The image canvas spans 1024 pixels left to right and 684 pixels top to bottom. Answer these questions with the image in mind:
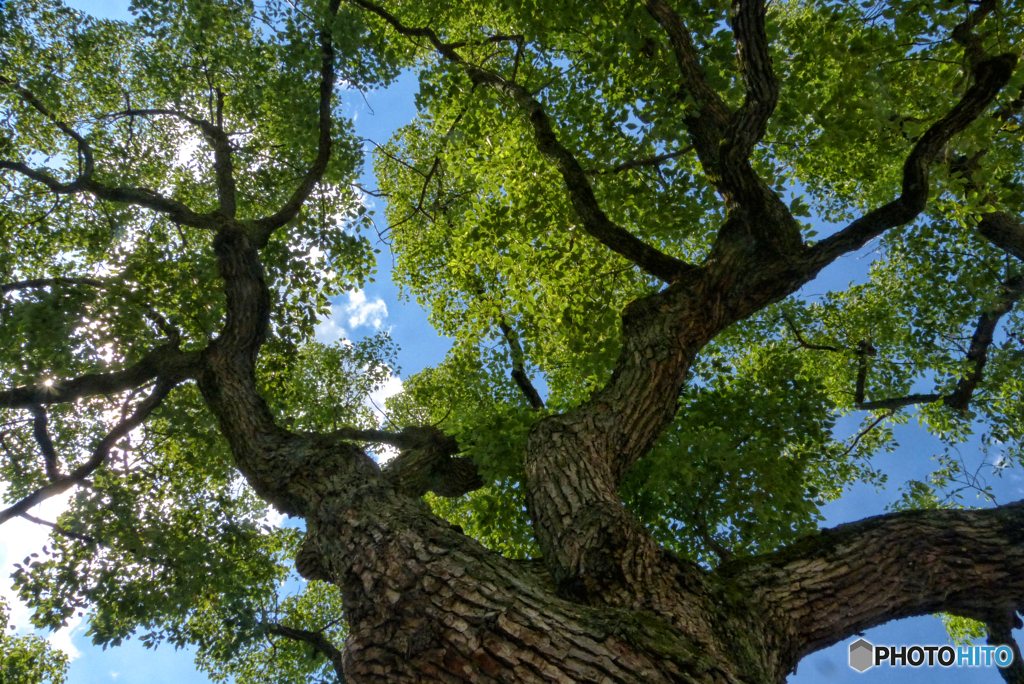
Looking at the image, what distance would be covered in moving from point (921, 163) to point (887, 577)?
14.5 feet

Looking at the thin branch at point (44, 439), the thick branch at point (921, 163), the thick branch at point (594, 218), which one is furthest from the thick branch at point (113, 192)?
the thick branch at point (921, 163)

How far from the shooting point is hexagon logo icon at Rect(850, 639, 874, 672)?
19.9 feet

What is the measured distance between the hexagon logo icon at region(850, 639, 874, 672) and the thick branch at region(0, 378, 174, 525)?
926 cm

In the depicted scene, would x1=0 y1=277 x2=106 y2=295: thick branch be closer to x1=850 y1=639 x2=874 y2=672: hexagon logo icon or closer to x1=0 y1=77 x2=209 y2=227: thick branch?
x1=0 y1=77 x2=209 y2=227: thick branch

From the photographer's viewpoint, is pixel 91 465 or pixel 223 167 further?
pixel 223 167

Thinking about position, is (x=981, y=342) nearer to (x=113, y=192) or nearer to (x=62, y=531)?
(x=113, y=192)

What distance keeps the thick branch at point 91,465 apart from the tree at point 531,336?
0.19 ft

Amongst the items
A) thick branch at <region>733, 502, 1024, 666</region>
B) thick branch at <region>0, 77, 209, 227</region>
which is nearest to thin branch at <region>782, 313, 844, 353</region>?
thick branch at <region>733, 502, 1024, 666</region>

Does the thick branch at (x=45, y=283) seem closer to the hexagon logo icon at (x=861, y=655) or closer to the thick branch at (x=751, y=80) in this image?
the thick branch at (x=751, y=80)

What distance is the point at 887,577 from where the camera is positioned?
14.0 feet

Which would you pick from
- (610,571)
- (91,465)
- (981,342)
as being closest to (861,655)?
(610,571)

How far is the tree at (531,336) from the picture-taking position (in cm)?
427

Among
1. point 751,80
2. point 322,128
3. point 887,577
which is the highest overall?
point 322,128

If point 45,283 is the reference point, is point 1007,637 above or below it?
below
